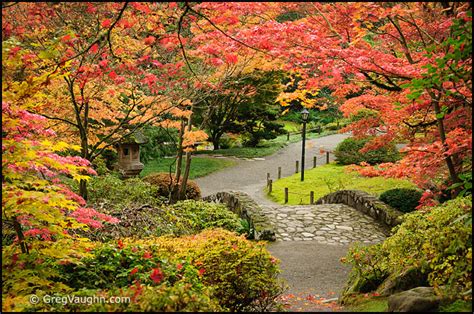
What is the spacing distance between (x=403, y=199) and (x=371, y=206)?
826 millimetres

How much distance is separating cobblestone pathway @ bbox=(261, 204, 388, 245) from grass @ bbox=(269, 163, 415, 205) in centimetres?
459

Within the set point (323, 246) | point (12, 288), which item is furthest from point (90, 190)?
point (12, 288)

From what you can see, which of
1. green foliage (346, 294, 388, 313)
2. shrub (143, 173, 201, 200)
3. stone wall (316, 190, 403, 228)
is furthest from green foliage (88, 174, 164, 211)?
green foliage (346, 294, 388, 313)

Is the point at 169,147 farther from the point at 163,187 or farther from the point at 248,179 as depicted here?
the point at 163,187

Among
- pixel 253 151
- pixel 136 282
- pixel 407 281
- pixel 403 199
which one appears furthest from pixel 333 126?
pixel 136 282

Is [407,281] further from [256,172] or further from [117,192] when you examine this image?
[256,172]

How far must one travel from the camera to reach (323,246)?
870cm

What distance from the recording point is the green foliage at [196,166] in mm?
22047

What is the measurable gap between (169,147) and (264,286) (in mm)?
21392

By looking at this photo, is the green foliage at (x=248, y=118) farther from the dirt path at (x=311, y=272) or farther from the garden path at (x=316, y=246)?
the dirt path at (x=311, y=272)

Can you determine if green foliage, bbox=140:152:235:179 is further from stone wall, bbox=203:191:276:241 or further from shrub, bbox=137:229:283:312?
shrub, bbox=137:229:283:312

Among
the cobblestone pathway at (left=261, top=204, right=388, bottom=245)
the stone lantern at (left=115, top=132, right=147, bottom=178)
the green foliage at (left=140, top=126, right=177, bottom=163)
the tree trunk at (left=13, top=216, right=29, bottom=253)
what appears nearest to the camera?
the tree trunk at (left=13, top=216, right=29, bottom=253)

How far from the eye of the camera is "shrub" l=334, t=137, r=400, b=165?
20891 millimetres

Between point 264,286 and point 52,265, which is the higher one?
point 52,265
